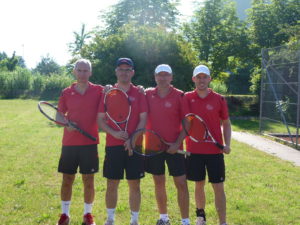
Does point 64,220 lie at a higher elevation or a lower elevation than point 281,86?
Result: lower

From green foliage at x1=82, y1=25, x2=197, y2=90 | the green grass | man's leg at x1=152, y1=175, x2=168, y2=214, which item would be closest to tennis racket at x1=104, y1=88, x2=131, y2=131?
man's leg at x1=152, y1=175, x2=168, y2=214

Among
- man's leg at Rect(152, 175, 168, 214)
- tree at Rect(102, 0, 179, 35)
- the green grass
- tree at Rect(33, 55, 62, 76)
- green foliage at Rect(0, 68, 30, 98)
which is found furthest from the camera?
tree at Rect(33, 55, 62, 76)

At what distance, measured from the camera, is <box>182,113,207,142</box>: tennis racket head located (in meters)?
4.61

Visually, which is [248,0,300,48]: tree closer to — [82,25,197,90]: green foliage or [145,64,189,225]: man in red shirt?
[82,25,197,90]: green foliage

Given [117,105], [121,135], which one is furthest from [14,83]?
[121,135]

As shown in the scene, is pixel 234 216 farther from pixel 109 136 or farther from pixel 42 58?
pixel 42 58

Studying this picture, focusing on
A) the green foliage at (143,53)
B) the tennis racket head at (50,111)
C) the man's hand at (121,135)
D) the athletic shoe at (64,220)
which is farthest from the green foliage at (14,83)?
the man's hand at (121,135)

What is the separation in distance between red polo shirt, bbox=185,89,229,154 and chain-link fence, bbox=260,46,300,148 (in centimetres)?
842

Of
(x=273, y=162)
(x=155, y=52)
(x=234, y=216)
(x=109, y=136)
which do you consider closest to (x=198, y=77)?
(x=109, y=136)

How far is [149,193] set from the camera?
648cm

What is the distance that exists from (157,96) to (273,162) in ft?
19.3

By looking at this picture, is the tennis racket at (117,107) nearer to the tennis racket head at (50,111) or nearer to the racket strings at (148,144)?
the racket strings at (148,144)

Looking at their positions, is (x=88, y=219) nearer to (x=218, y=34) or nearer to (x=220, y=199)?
(x=220, y=199)

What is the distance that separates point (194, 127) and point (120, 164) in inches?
42.9
